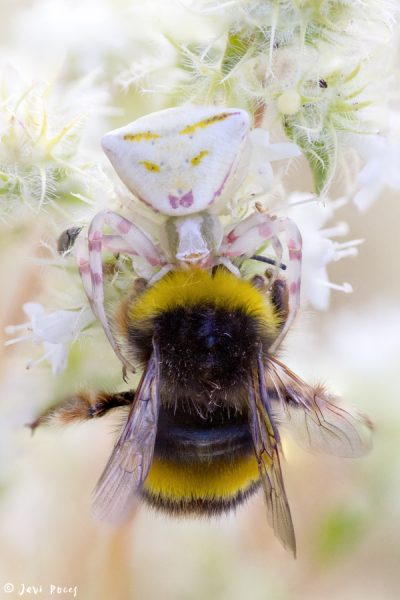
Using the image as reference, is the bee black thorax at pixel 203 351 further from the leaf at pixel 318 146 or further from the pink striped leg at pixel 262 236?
the leaf at pixel 318 146

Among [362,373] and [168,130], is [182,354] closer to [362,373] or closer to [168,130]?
[168,130]

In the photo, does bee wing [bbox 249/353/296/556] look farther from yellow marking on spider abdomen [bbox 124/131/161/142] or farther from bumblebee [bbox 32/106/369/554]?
yellow marking on spider abdomen [bbox 124/131/161/142]

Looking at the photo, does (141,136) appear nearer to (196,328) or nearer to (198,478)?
(196,328)

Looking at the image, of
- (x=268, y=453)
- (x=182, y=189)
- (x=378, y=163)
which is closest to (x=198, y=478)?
(x=268, y=453)

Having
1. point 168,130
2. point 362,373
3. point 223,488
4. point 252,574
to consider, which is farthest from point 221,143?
point 252,574

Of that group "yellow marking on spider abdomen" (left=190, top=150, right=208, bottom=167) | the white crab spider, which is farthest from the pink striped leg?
"yellow marking on spider abdomen" (left=190, top=150, right=208, bottom=167)

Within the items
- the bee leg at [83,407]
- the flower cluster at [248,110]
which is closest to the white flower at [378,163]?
the flower cluster at [248,110]
